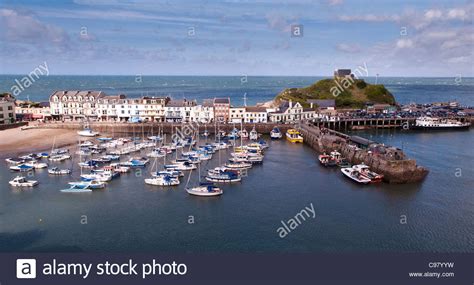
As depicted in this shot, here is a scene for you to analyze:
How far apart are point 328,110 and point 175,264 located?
60.8m

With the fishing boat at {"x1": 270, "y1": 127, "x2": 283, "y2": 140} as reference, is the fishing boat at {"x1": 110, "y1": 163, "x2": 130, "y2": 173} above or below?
below

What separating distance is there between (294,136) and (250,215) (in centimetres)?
2866

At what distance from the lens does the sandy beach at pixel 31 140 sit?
4481 cm

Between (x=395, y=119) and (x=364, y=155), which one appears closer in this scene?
(x=364, y=155)

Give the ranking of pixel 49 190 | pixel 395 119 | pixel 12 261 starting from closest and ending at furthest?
pixel 12 261 < pixel 49 190 < pixel 395 119

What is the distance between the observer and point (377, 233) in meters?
23.5

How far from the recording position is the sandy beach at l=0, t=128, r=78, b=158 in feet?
147

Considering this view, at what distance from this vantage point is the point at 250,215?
2597cm

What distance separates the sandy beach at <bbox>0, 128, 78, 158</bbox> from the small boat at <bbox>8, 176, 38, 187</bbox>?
37.0 feet

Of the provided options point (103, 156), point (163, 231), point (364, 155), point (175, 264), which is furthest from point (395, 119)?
point (175, 264)

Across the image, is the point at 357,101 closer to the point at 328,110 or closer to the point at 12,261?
the point at 328,110

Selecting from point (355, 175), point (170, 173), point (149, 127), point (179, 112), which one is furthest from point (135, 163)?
point (179, 112)

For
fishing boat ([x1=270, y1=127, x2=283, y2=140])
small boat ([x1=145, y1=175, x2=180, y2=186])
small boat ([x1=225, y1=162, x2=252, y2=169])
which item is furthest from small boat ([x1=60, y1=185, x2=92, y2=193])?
fishing boat ([x1=270, y1=127, x2=283, y2=140])

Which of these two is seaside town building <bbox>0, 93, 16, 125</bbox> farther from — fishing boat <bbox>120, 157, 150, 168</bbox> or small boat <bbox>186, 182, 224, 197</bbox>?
small boat <bbox>186, 182, 224, 197</bbox>
